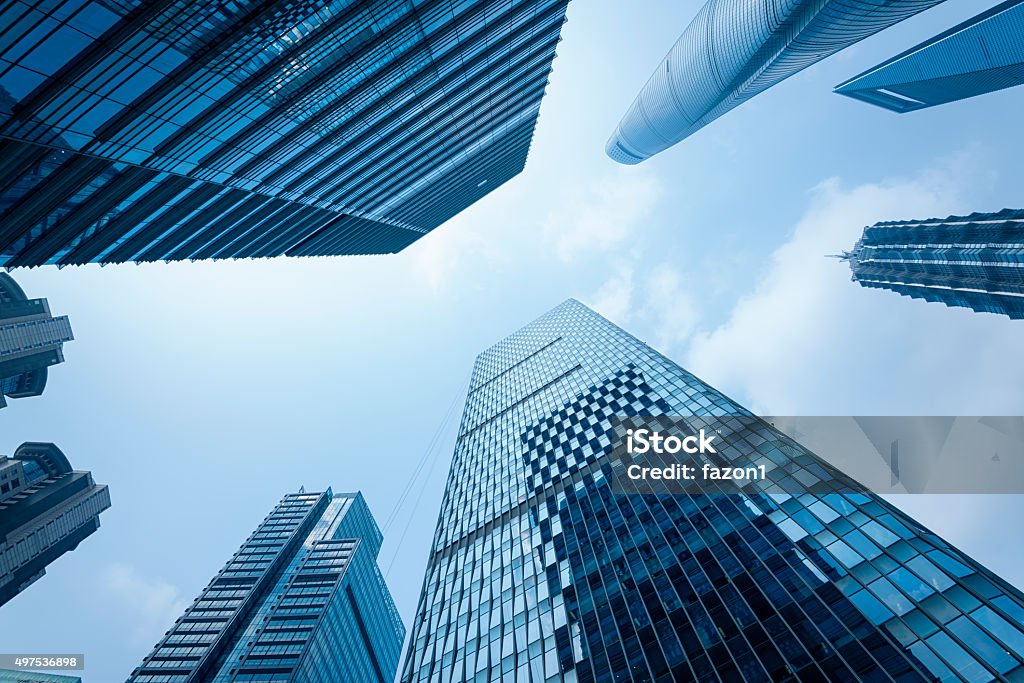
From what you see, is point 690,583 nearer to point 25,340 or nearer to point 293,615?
point 293,615

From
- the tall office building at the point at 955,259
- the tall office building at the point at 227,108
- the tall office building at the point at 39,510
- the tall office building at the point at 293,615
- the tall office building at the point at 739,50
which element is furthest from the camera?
the tall office building at the point at 955,259

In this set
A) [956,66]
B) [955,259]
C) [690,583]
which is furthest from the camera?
[955,259]

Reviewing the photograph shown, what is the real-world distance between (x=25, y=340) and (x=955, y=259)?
204197 mm

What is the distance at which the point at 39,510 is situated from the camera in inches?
3713

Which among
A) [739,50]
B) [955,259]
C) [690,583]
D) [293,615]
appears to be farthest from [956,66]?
[293,615]

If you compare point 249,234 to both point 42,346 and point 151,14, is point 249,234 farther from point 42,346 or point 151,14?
point 42,346

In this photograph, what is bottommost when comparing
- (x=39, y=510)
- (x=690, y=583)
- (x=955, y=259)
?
(x=39, y=510)

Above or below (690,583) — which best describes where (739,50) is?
above

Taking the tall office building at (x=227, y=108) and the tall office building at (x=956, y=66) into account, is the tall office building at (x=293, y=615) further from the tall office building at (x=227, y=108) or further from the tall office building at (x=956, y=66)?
the tall office building at (x=956, y=66)

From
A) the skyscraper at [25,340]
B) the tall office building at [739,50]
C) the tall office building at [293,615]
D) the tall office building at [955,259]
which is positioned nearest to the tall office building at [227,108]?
the tall office building at [739,50]

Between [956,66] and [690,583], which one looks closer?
[690,583]

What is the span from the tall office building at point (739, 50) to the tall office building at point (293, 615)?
420 feet

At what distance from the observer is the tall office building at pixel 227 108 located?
60.5ft

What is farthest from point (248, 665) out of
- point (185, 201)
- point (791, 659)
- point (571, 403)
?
point (791, 659)
